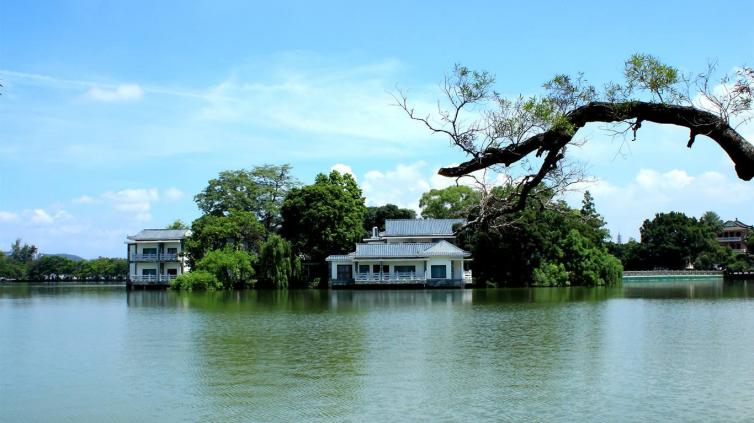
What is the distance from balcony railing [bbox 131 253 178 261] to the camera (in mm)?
55312

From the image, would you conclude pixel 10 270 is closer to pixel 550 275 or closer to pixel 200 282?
pixel 200 282

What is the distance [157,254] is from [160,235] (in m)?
1.75

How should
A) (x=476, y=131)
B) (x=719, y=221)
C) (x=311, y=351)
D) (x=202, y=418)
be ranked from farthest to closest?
(x=719, y=221) < (x=311, y=351) < (x=202, y=418) < (x=476, y=131)

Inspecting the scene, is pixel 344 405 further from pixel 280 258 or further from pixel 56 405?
pixel 280 258

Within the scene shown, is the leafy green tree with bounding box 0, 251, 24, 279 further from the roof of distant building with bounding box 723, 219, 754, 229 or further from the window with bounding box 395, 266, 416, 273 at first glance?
the roof of distant building with bounding box 723, 219, 754, 229

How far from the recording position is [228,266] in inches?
1874

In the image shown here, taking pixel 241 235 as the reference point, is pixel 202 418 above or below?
below

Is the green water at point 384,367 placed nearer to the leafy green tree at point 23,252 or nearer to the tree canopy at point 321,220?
the tree canopy at point 321,220

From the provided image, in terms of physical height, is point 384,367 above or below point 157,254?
below

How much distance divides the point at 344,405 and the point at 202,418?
217 centimetres

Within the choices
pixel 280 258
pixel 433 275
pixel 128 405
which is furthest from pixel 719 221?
pixel 128 405

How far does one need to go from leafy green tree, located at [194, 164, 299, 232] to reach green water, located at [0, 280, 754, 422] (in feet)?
101

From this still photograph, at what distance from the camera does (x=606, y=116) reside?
12.2ft

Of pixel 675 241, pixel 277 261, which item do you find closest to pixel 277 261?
pixel 277 261
